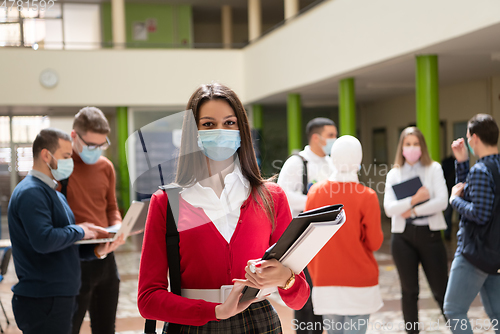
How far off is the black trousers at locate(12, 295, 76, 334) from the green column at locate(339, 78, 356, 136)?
24.2 ft

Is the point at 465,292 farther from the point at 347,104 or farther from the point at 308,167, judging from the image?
the point at 347,104

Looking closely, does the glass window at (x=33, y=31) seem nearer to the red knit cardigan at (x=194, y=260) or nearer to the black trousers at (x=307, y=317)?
the black trousers at (x=307, y=317)

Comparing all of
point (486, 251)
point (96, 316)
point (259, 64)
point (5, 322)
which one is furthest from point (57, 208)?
point (259, 64)

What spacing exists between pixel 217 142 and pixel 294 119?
10102 millimetres

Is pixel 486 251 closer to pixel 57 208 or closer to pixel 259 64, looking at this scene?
pixel 57 208

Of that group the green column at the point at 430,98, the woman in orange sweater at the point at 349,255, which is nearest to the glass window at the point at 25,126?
the green column at the point at 430,98

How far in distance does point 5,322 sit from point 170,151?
441cm

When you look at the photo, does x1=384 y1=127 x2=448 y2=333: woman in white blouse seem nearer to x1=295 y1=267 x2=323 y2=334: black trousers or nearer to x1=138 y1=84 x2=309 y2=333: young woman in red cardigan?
x1=295 y1=267 x2=323 y2=334: black trousers

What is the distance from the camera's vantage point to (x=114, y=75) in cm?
1255

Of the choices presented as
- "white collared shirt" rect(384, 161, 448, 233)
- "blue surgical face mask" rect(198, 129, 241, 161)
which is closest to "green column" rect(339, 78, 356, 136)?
"white collared shirt" rect(384, 161, 448, 233)

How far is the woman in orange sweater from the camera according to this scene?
2.96m

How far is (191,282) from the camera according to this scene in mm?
1512

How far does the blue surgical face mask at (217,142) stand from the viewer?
1.52 meters

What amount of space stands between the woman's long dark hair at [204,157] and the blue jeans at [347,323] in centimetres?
166
